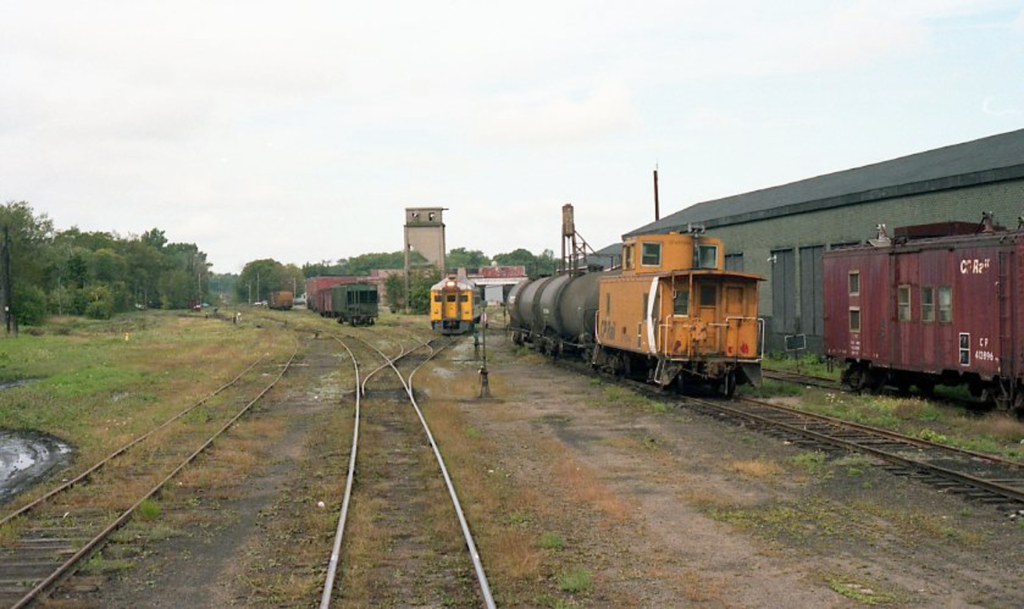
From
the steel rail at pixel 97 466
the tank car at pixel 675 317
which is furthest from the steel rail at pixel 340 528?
the tank car at pixel 675 317

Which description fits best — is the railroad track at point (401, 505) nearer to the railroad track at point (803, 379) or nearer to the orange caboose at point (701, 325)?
the orange caboose at point (701, 325)

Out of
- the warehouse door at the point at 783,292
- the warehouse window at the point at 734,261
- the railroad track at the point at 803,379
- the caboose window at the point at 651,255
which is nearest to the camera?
the caboose window at the point at 651,255

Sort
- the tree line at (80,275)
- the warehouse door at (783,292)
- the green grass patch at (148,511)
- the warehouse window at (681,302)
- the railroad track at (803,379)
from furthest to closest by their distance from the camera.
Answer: the tree line at (80,275) → the warehouse door at (783,292) → the railroad track at (803,379) → the warehouse window at (681,302) → the green grass patch at (148,511)

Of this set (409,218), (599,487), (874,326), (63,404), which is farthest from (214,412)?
(409,218)

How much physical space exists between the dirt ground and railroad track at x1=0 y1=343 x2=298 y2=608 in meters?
0.37

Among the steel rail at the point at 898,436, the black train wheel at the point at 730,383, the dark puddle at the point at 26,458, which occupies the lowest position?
the dark puddle at the point at 26,458

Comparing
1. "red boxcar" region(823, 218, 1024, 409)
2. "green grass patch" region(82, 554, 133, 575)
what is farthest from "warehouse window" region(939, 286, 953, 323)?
"green grass patch" region(82, 554, 133, 575)

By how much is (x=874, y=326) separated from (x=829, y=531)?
1213 centimetres

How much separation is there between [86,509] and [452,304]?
1647 inches

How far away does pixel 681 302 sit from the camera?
2195 centimetres

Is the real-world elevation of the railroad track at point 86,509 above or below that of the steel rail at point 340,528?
below

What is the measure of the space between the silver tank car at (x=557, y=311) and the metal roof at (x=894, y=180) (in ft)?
27.8

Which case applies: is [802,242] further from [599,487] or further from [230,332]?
[230,332]

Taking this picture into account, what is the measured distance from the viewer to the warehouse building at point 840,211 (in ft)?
82.4
